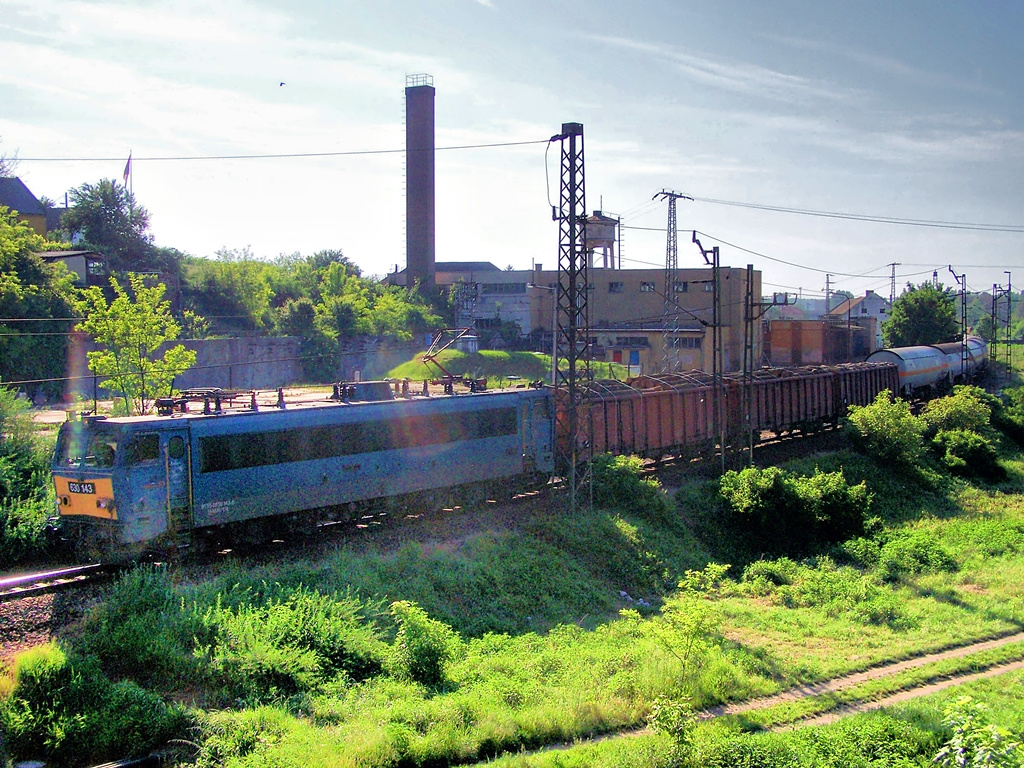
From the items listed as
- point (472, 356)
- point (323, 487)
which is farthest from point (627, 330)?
point (323, 487)

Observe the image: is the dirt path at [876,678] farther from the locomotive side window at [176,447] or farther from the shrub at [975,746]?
the locomotive side window at [176,447]

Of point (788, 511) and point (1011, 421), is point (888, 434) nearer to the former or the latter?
point (788, 511)

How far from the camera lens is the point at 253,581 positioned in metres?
15.0

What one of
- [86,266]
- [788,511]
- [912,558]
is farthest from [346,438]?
[86,266]

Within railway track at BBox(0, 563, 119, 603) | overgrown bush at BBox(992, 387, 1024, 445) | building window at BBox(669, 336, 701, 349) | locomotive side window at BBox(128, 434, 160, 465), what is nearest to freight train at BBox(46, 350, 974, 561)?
locomotive side window at BBox(128, 434, 160, 465)

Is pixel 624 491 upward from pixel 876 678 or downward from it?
upward

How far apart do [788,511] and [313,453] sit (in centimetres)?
1479

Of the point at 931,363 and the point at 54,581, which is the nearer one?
the point at 54,581

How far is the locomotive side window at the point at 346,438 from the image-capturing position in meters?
16.8

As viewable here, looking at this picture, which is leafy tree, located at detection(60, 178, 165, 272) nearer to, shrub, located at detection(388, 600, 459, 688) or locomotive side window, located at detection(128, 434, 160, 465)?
locomotive side window, located at detection(128, 434, 160, 465)

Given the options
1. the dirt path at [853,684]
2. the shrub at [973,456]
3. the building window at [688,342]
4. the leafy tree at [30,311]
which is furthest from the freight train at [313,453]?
the building window at [688,342]

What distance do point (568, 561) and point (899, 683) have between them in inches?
302

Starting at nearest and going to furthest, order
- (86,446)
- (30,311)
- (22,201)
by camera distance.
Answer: (86,446), (30,311), (22,201)

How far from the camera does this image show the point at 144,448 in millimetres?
15586
